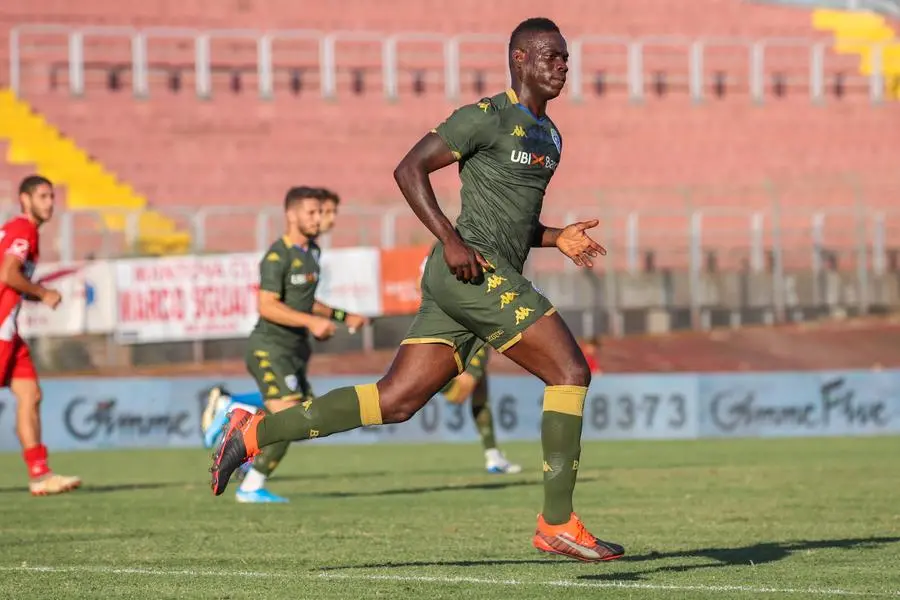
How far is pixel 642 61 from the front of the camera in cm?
3569

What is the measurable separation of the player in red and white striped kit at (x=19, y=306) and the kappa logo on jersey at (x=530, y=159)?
19.2ft

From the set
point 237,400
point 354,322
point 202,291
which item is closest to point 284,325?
point 354,322

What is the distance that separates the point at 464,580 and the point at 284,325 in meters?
4.84

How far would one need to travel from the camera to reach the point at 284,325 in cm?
1205

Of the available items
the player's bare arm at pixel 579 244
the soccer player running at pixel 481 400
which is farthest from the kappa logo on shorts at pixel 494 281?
the soccer player running at pixel 481 400

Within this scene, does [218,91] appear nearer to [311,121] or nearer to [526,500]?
[311,121]

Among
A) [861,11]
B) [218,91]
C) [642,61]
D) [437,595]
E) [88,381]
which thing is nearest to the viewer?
[437,595]

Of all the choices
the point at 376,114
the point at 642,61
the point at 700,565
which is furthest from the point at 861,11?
the point at 700,565

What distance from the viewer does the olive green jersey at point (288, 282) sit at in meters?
12.2

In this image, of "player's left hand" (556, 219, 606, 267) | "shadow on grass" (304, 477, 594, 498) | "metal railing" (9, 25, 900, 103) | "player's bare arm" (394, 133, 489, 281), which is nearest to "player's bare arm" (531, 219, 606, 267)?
"player's left hand" (556, 219, 606, 267)

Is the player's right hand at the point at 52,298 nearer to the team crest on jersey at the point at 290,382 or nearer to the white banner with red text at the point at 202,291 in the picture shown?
the team crest on jersey at the point at 290,382

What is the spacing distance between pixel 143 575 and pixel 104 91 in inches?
982

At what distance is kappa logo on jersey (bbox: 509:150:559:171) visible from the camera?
24.9 ft

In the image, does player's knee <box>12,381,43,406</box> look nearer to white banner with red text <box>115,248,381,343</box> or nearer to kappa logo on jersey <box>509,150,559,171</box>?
kappa logo on jersey <box>509,150,559,171</box>
